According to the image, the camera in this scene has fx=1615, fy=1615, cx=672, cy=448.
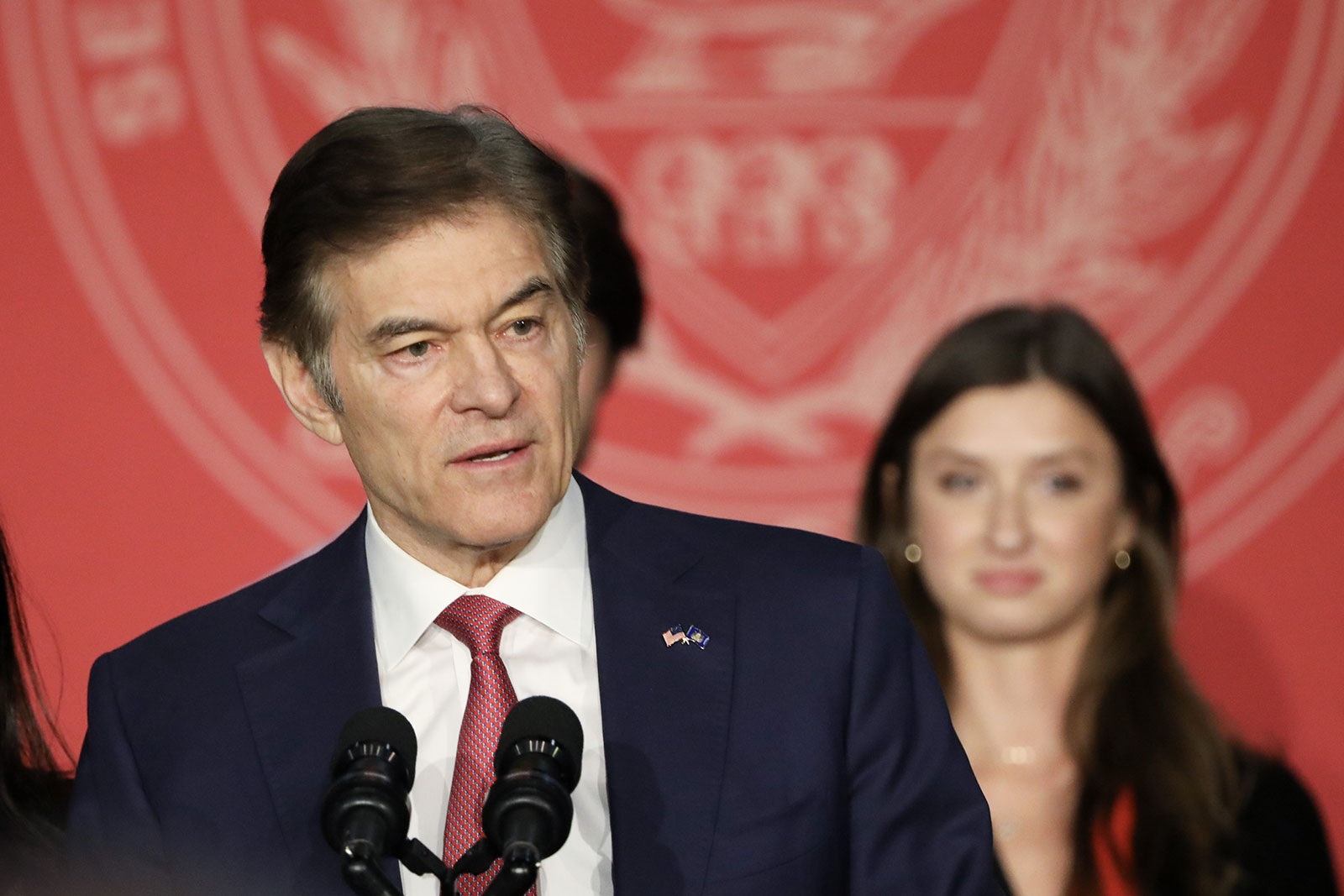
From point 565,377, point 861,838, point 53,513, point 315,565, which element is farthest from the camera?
point 53,513

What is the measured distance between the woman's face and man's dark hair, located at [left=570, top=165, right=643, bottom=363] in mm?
714

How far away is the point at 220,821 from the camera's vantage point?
2039 millimetres

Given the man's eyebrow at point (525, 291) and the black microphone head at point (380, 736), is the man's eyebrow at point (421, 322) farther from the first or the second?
the black microphone head at point (380, 736)

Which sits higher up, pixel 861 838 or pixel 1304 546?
pixel 1304 546

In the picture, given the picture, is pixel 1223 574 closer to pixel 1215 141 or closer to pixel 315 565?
pixel 1215 141

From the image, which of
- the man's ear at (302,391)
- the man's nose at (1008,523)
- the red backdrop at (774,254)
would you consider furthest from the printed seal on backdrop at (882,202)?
the man's ear at (302,391)

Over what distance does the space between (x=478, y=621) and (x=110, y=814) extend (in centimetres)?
53

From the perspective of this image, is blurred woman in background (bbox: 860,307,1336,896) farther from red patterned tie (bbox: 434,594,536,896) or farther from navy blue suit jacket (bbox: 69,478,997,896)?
red patterned tie (bbox: 434,594,536,896)

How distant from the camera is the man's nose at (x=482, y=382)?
1.98 metres

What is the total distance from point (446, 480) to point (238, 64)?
79.0 inches

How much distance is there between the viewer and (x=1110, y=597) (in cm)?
363

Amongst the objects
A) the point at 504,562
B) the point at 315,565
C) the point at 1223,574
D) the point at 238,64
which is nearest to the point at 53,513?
the point at 238,64

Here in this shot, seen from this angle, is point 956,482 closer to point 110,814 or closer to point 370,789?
point 110,814

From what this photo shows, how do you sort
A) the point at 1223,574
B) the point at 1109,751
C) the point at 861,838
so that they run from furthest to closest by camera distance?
the point at 1223,574, the point at 1109,751, the point at 861,838
